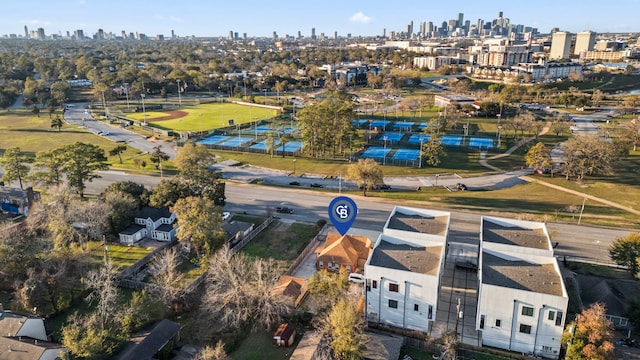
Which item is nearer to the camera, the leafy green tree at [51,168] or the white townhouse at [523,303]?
the white townhouse at [523,303]

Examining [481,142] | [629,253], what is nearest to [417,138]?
[481,142]

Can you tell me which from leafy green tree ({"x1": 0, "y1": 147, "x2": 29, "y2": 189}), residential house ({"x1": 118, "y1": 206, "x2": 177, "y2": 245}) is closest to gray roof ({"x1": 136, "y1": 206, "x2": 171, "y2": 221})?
residential house ({"x1": 118, "y1": 206, "x2": 177, "y2": 245})

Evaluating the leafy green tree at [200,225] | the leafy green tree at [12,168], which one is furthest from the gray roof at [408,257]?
the leafy green tree at [12,168]

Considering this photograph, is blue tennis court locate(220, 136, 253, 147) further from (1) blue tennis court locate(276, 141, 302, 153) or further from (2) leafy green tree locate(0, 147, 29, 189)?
(2) leafy green tree locate(0, 147, 29, 189)

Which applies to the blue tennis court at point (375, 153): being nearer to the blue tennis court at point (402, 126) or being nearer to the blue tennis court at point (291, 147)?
the blue tennis court at point (291, 147)

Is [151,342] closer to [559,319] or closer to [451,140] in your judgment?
[559,319]
